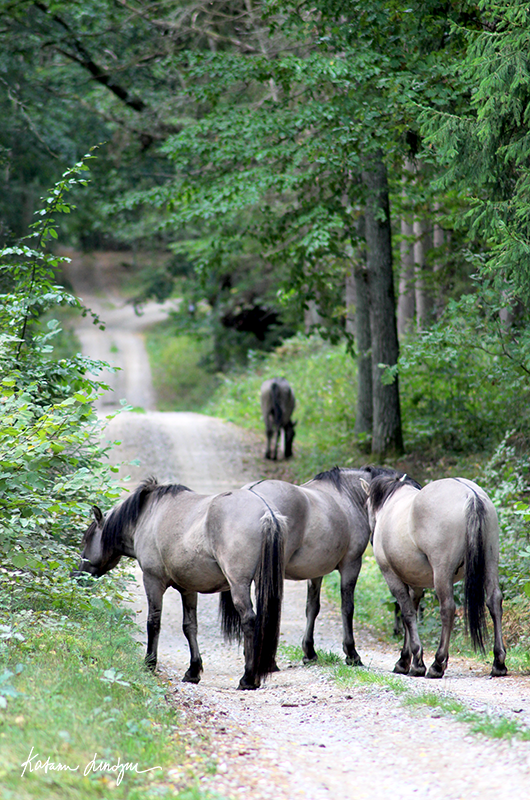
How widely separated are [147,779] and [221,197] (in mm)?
9474

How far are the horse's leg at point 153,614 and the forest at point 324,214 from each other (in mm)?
419

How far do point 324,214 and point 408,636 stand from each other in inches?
288

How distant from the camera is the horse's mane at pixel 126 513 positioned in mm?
6699

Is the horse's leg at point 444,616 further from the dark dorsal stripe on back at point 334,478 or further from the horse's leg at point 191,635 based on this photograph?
the horse's leg at point 191,635

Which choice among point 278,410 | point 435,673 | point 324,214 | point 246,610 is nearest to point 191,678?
point 246,610

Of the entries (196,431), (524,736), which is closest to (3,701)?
(524,736)

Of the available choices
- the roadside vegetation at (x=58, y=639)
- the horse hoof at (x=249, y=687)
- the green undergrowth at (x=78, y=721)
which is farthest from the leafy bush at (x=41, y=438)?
the horse hoof at (x=249, y=687)

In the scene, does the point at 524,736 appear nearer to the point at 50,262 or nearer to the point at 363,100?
the point at 50,262

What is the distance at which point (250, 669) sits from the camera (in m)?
5.98

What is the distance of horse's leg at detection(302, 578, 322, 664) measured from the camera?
273 inches

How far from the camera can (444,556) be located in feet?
20.1

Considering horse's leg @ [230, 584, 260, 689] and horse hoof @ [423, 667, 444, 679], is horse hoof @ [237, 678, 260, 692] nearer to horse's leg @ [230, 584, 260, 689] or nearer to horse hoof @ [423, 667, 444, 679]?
horse's leg @ [230, 584, 260, 689]

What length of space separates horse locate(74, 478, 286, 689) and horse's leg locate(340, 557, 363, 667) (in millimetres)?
950

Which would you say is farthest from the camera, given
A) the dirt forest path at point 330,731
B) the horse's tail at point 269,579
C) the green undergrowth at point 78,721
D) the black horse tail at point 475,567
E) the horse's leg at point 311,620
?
the horse's leg at point 311,620
